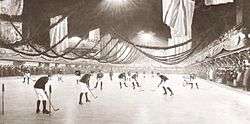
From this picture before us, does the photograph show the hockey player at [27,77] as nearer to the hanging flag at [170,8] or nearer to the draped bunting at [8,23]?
the draped bunting at [8,23]

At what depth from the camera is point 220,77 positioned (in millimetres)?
5145

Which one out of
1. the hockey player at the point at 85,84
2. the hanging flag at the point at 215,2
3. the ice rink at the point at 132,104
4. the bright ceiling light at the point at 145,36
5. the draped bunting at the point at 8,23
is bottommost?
the ice rink at the point at 132,104

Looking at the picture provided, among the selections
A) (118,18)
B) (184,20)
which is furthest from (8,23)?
(184,20)

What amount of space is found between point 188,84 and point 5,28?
7.25 ft

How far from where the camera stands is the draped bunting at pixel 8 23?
521 cm

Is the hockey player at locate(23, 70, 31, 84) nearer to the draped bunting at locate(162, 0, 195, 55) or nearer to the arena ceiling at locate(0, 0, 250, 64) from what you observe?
the arena ceiling at locate(0, 0, 250, 64)

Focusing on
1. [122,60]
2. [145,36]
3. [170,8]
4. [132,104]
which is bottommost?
[132,104]

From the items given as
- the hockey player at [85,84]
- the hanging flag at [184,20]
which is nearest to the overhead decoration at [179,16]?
the hanging flag at [184,20]

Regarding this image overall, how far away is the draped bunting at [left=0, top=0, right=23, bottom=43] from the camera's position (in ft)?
17.1

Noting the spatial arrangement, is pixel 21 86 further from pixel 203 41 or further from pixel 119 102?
pixel 203 41

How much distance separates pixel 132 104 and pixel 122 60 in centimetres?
52

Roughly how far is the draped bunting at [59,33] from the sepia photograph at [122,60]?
0.04 feet

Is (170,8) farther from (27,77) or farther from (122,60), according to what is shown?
(27,77)

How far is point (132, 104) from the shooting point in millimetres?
5172
